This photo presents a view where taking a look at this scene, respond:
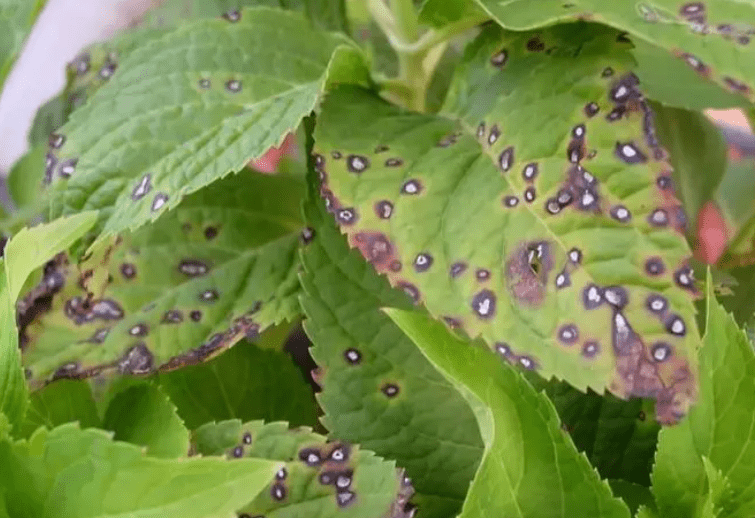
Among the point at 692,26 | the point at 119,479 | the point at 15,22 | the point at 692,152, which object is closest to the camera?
the point at 119,479

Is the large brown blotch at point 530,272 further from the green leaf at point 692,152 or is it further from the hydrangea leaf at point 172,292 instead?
the green leaf at point 692,152

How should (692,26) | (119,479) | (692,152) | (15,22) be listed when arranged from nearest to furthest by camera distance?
(119,479), (692,26), (15,22), (692,152)

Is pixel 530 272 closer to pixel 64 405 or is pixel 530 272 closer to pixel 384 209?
pixel 384 209

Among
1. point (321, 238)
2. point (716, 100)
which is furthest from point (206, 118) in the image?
point (716, 100)

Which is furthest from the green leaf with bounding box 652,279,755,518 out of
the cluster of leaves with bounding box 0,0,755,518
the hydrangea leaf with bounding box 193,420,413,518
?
the hydrangea leaf with bounding box 193,420,413,518

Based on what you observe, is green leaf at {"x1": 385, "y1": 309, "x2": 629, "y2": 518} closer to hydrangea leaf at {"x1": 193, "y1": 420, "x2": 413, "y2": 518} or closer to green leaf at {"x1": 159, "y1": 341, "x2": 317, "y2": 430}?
hydrangea leaf at {"x1": 193, "y1": 420, "x2": 413, "y2": 518}

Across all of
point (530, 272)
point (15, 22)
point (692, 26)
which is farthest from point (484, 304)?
point (15, 22)

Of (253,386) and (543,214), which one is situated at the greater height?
(543,214)
